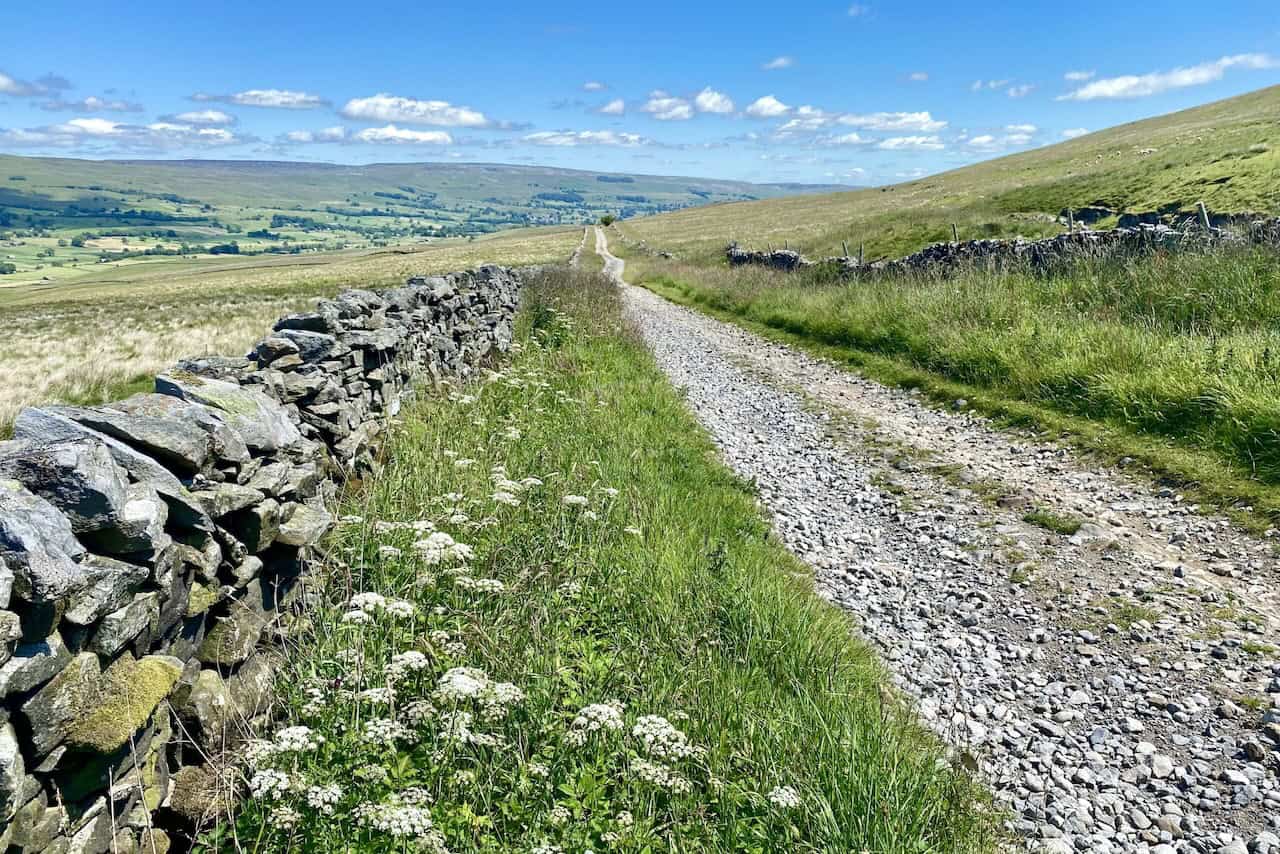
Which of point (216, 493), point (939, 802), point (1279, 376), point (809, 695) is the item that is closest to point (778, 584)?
point (809, 695)

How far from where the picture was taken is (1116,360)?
10.5m

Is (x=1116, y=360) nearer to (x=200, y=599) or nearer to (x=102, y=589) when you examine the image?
(x=200, y=599)

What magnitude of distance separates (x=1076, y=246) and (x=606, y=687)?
645 inches

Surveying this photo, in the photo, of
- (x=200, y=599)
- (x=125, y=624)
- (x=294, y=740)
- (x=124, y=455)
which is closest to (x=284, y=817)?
(x=294, y=740)

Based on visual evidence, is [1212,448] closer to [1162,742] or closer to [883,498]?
[883,498]

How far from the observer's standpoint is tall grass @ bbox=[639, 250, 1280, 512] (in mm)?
8594

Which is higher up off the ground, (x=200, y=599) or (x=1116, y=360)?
(x=1116, y=360)

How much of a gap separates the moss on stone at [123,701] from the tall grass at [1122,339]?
9423mm

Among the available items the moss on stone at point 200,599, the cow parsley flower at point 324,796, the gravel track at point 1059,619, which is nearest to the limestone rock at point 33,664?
the moss on stone at point 200,599

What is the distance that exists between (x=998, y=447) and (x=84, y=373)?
15.5 m

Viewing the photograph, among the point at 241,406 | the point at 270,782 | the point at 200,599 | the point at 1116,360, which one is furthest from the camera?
the point at 1116,360

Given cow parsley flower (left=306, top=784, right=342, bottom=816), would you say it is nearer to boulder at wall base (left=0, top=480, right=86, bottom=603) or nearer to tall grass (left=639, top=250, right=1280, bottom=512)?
boulder at wall base (left=0, top=480, right=86, bottom=603)

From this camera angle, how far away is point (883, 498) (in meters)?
8.55

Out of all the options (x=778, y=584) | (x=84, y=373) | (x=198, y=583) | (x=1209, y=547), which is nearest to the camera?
(x=198, y=583)
